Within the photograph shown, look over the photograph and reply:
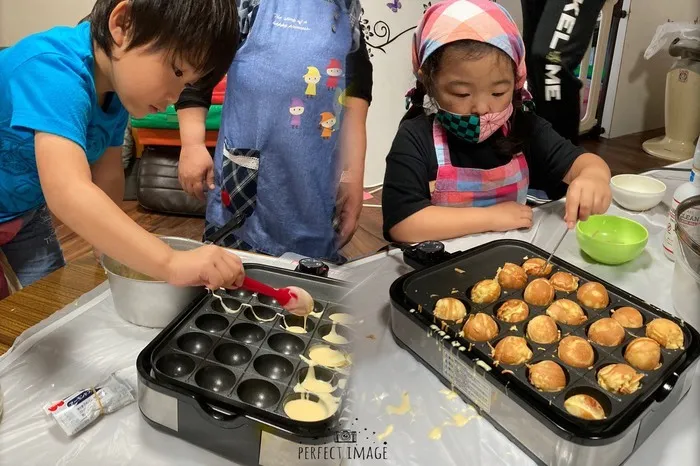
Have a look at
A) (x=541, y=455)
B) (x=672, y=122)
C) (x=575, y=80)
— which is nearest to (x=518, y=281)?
(x=541, y=455)

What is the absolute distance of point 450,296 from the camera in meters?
0.65

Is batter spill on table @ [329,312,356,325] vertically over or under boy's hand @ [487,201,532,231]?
over

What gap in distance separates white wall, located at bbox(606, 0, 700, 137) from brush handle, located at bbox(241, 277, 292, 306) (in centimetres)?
269

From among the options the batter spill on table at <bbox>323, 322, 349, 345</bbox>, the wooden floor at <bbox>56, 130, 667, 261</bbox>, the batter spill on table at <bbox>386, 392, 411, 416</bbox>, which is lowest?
the wooden floor at <bbox>56, 130, 667, 261</bbox>

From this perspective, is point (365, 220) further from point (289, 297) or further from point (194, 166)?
point (289, 297)

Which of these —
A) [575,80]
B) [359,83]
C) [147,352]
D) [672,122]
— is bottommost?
[672,122]

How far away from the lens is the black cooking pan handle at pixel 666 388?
0.52 meters

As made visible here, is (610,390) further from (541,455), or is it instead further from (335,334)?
(335,334)

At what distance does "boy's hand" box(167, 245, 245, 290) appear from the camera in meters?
0.58

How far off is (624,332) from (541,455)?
0.17m

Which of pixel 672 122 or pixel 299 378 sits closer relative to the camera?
pixel 299 378

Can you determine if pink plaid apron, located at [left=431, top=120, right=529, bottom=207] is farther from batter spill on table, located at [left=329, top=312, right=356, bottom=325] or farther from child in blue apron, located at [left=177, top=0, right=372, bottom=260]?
batter spill on table, located at [left=329, top=312, right=356, bottom=325]

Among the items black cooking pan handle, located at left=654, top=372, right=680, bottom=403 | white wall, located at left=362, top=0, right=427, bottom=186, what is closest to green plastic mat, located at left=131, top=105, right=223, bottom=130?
white wall, located at left=362, top=0, right=427, bottom=186

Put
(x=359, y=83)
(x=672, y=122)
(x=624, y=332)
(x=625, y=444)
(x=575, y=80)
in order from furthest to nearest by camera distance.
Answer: (x=672, y=122) < (x=575, y=80) < (x=359, y=83) < (x=624, y=332) < (x=625, y=444)
